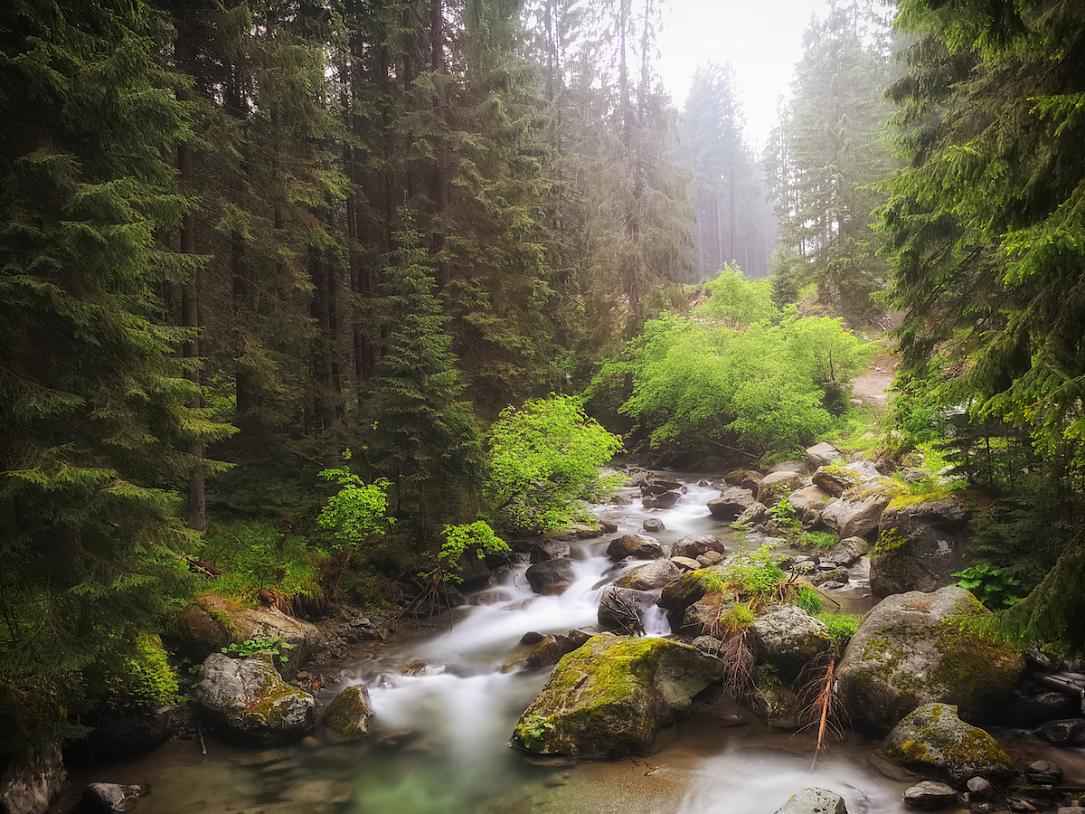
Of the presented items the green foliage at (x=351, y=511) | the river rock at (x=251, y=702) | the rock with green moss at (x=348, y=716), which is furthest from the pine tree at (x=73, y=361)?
the green foliage at (x=351, y=511)

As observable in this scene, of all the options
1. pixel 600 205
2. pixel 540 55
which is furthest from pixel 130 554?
pixel 540 55

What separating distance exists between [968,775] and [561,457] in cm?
905

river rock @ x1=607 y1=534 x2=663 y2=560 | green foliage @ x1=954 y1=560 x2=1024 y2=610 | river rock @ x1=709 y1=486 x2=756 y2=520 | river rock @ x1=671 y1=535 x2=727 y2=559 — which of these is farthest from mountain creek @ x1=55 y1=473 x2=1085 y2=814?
river rock @ x1=709 y1=486 x2=756 y2=520

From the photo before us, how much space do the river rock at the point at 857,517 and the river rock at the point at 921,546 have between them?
261 centimetres

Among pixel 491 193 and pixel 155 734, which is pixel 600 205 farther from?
pixel 155 734

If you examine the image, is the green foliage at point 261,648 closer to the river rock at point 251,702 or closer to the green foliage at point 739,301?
the river rock at point 251,702

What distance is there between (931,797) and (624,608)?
579cm

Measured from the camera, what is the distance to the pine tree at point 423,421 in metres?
12.8

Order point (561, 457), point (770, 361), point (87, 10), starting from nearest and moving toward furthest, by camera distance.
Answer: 1. point (87, 10)
2. point (561, 457)
3. point (770, 361)

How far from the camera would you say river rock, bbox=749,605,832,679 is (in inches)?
341

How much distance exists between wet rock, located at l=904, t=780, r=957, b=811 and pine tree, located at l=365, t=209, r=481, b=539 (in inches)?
362

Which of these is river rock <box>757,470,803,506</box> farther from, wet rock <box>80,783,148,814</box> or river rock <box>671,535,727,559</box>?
wet rock <box>80,783,148,814</box>

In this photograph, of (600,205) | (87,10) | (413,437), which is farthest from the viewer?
(600,205)

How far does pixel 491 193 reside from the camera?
58.5 ft
